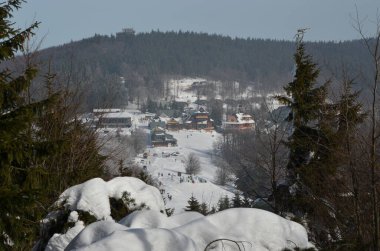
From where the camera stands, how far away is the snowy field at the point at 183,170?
54875 millimetres

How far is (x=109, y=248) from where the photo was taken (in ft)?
12.5

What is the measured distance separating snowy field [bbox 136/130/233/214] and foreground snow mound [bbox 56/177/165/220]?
1355 inches

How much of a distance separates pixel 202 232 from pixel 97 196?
12.9ft

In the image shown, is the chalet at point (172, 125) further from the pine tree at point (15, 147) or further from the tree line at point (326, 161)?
the pine tree at point (15, 147)

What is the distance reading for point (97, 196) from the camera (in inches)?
322

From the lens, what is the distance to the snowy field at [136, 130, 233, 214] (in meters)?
54.9

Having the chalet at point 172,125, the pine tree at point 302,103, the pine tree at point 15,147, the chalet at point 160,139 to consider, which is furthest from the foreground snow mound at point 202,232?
the chalet at point 172,125

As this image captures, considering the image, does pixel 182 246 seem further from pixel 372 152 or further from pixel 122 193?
pixel 122 193

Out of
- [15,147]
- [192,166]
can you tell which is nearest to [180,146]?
[192,166]

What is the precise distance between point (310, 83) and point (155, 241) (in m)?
11.4

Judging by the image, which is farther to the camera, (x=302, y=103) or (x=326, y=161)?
(x=302, y=103)

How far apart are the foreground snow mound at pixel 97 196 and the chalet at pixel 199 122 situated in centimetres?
13516

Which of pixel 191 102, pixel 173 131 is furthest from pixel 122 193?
pixel 191 102

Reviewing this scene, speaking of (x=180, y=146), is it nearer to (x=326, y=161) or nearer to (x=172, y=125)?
(x=172, y=125)
